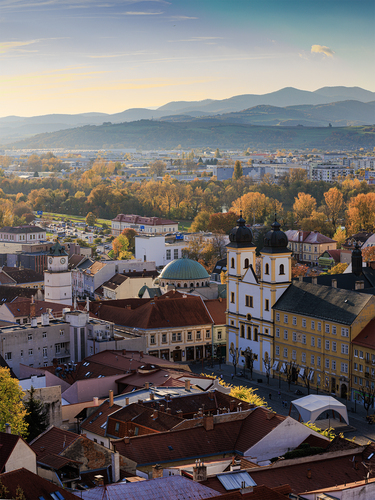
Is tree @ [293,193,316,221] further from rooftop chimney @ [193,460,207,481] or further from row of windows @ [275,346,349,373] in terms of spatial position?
rooftop chimney @ [193,460,207,481]

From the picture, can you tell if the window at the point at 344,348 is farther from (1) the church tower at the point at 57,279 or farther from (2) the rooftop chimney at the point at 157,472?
(2) the rooftop chimney at the point at 157,472

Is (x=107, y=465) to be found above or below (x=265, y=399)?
above

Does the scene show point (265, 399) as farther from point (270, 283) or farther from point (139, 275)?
point (139, 275)

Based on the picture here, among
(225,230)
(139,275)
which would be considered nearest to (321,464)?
(139,275)

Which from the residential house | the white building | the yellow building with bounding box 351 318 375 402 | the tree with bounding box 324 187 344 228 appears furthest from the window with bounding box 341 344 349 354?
the tree with bounding box 324 187 344 228

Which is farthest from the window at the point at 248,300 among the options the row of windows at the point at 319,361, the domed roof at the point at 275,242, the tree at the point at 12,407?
the tree at the point at 12,407

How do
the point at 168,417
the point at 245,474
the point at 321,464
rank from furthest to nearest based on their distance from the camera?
the point at 168,417 → the point at 321,464 → the point at 245,474

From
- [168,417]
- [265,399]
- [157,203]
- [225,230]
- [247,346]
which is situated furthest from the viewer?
[157,203]
